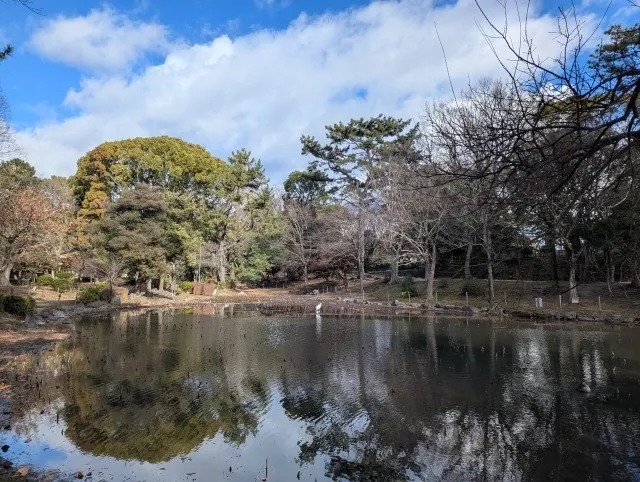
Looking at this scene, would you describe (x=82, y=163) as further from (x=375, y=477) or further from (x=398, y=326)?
(x=375, y=477)

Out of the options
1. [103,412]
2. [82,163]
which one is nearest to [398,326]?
[103,412]

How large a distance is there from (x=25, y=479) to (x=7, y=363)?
7732 millimetres

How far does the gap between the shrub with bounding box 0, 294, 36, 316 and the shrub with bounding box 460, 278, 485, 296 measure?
24102 mm

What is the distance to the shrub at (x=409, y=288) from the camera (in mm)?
32109

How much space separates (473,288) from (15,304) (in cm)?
2492

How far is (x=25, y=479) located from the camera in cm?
564

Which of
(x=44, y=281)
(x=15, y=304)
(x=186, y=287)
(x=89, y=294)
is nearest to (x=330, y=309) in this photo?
(x=186, y=287)

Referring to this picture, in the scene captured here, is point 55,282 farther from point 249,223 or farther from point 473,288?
point 473,288

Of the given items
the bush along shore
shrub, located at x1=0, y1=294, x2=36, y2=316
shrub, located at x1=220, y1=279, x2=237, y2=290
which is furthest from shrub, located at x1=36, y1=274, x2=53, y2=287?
shrub, located at x1=0, y1=294, x2=36, y2=316

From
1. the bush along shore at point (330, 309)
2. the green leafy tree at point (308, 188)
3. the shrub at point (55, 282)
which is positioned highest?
the green leafy tree at point (308, 188)

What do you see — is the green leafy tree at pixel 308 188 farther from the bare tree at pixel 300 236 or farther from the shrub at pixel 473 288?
the shrub at pixel 473 288

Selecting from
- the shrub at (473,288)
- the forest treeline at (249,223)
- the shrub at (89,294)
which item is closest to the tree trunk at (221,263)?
the forest treeline at (249,223)

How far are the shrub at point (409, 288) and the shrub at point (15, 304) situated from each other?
21987mm

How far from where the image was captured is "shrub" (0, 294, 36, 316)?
18052mm
